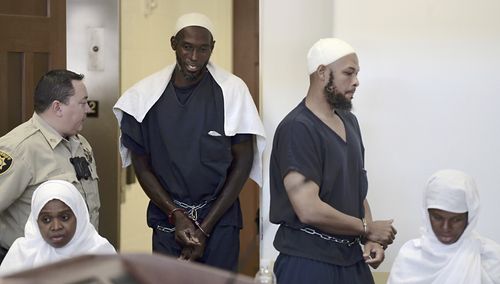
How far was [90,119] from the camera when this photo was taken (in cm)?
405

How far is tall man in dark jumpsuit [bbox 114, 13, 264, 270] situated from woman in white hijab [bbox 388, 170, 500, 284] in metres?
0.88

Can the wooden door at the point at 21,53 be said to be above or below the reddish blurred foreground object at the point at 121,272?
above

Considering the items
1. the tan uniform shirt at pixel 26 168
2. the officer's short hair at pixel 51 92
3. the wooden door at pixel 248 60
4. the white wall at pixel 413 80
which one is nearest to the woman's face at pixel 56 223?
the tan uniform shirt at pixel 26 168

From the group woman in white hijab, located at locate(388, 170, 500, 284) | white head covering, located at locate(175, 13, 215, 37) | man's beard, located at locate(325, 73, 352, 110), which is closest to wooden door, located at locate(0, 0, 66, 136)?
white head covering, located at locate(175, 13, 215, 37)

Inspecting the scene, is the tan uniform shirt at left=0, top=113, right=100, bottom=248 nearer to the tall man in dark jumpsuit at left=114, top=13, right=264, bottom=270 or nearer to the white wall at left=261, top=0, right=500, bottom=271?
the tall man in dark jumpsuit at left=114, top=13, right=264, bottom=270

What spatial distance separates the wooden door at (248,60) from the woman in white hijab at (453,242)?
2036mm

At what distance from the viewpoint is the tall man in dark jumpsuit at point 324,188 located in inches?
99.7

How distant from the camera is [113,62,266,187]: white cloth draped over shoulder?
3.08m

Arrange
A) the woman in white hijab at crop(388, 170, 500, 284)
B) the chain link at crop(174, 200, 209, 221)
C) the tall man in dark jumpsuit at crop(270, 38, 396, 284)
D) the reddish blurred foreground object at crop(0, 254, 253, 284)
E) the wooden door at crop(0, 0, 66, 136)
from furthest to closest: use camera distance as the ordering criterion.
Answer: the wooden door at crop(0, 0, 66, 136) < the chain link at crop(174, 200, 209, 221) < the tall man in dark jumpsuit at crop(270, 38, 396, 284) < the woman in white hijab at crop(388, 170, 500, 284) < the reddish blurred foreground object at crop(0, 254, 253, 284)

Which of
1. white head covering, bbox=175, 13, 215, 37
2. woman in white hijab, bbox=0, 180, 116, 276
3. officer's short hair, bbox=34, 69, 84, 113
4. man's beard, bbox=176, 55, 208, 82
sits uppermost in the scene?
white head covering, bbox=175, 13, 215, 37

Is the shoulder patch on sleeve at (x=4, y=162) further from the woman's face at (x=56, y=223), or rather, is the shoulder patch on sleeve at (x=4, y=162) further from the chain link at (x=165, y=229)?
the chain link at (x=165, y=229)

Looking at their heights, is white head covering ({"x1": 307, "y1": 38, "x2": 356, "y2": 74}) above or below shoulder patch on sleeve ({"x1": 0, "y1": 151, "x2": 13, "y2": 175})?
above

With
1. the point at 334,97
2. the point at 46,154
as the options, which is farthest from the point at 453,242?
the point at 46,154

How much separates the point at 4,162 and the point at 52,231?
0.44 m
